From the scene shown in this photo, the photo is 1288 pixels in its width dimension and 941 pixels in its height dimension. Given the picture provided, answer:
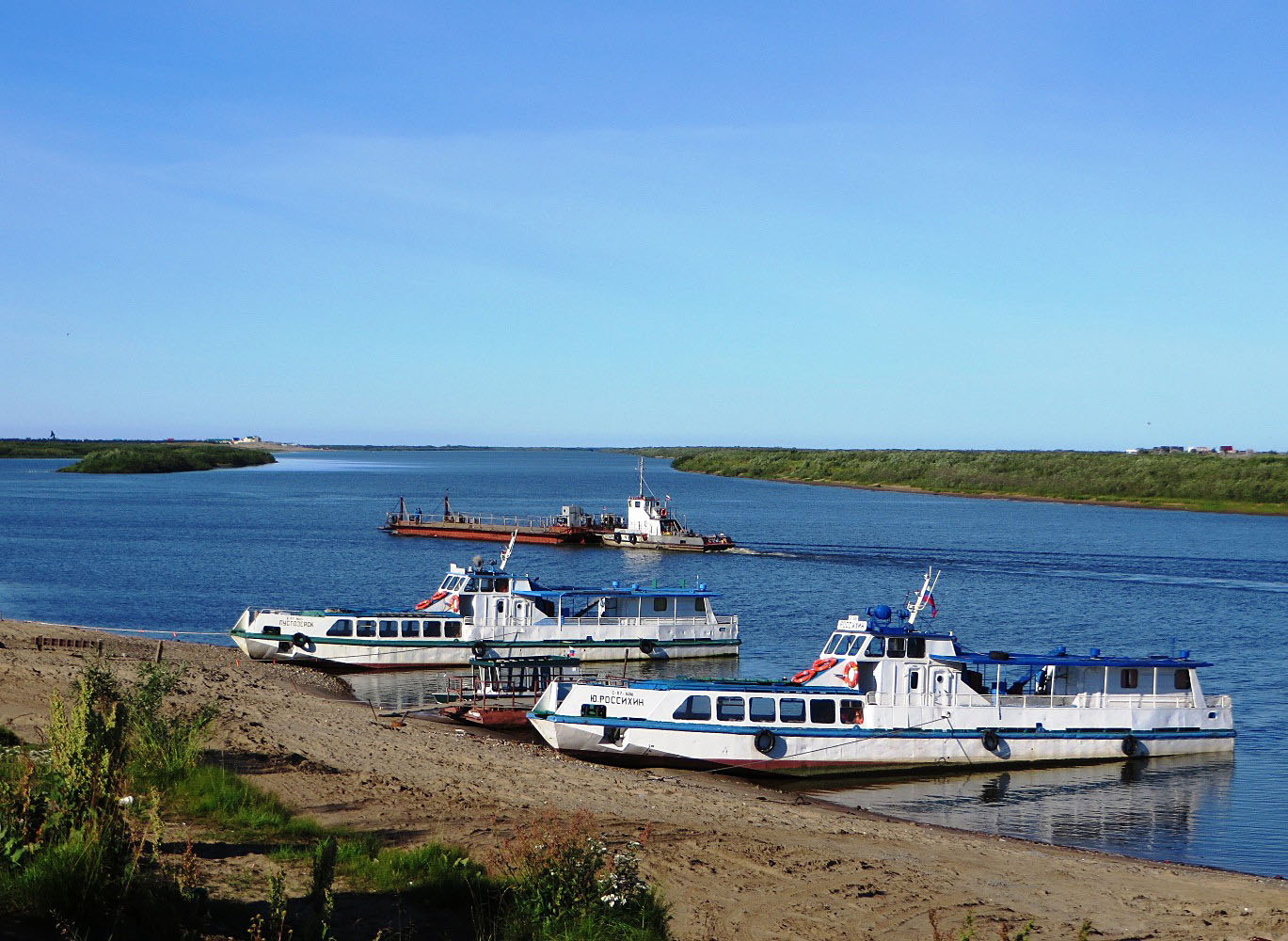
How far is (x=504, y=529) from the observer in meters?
101

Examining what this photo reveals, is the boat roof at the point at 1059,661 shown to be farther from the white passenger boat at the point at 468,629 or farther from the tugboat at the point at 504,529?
the tugboat at the point at 504,529

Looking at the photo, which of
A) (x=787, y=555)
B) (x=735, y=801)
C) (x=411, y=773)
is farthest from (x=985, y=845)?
(x=787, y=555)

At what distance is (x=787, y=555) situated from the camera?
8688cm

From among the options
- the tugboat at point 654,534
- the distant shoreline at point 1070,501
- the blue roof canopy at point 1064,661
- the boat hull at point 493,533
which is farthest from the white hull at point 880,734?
the distant shoreline at point 1070,501

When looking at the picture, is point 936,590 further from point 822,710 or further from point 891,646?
point 822,710

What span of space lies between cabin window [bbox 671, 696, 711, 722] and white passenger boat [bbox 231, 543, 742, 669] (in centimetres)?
1556

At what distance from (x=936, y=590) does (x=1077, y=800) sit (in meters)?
40.5

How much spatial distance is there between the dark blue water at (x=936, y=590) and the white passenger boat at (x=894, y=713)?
0.96 meters

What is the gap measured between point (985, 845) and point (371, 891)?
13741mm

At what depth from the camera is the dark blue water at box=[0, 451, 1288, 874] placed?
29156 millimetres

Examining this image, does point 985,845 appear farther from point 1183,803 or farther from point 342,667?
point 342,667

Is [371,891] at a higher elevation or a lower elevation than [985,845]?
higher

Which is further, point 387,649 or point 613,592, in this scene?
point 613,592

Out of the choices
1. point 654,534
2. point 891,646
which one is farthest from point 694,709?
point 654,534
